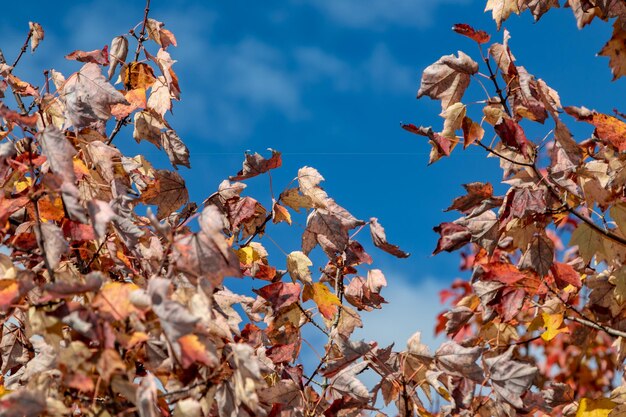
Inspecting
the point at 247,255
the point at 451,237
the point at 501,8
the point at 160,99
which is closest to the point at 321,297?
the point at 247,255

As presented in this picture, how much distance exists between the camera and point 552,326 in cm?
353

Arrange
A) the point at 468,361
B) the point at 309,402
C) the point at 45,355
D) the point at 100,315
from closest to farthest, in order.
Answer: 1. the point at 100,315
2. the point at 45,355
3. the point at 468,361
4. the point at 309,402

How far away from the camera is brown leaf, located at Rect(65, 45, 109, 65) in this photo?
11.5 feet

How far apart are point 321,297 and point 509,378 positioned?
1.03 meters

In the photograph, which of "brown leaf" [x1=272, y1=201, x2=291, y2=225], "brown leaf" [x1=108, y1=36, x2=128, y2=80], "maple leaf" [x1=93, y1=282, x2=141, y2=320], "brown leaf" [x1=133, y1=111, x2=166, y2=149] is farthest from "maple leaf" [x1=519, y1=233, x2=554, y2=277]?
"brown leaf" [x1=108, y1=36, x2=128, y2=80]

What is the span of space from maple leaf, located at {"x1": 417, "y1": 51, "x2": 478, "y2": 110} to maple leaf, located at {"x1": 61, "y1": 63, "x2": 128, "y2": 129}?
114cm

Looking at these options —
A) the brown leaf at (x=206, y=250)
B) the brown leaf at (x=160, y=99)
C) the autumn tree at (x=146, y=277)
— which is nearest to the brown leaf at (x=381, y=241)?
the autumn tree at (x=146, y=277)

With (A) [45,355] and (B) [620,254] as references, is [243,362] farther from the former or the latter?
(B) [620,254]

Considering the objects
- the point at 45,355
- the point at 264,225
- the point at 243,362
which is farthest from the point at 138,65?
the point at 243,362

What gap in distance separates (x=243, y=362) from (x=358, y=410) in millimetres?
987

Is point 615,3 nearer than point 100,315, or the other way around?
point 100,315

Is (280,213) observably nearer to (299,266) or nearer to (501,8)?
(299,266)

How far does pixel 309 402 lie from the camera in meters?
3.11

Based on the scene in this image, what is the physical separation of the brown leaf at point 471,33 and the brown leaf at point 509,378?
45.9 inches
